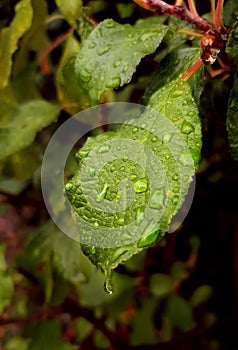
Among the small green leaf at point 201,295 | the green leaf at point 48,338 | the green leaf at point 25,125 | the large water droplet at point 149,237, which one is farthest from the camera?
the small green leaf at point 201,295

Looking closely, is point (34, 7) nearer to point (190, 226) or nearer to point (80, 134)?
point (80, 134)

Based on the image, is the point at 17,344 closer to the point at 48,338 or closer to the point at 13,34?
the point at 48,338

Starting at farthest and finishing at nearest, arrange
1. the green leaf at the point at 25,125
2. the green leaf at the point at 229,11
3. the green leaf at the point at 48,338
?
1. the green leaf at the point at 48,338
2. the green leaf at the point at 25,125
3. the green leaf at the point at 229,11

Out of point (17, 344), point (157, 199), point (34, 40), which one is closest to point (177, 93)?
point (157, 199)

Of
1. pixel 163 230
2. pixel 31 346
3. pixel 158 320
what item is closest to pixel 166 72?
pixel 163 230

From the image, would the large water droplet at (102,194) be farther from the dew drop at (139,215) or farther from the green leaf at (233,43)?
the green leaf at (233,43)

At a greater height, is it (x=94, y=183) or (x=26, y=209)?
(x=94, y=183)

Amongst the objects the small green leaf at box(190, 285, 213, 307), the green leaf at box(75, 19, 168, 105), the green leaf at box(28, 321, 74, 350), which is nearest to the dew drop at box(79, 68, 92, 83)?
the green leaf at box(75, 19, 168, 105)

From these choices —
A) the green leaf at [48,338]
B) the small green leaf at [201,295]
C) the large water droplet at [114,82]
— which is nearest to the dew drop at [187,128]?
the large water droplet at [114,82]
